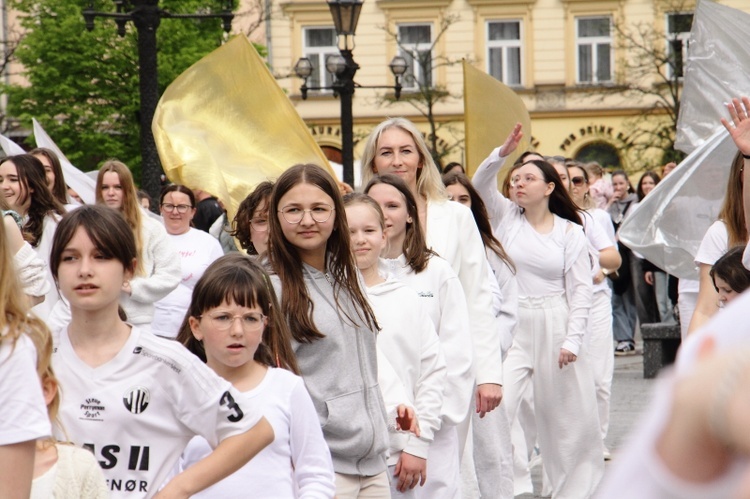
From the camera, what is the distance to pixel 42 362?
105 inches

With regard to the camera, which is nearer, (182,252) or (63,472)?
(63,472)

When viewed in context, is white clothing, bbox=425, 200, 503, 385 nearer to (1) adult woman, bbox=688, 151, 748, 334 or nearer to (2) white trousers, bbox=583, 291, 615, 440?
(1) adult woman, bbox=688, 151, 748, 334

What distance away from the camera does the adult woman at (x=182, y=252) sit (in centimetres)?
878

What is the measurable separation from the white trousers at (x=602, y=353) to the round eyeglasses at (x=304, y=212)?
16.3 feet

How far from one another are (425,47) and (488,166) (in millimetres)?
35837

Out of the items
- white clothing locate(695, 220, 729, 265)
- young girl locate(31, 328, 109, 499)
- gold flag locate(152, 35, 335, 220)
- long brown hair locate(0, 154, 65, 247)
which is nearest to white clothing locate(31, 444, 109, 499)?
young girl locate(31, 328, 109, 499)

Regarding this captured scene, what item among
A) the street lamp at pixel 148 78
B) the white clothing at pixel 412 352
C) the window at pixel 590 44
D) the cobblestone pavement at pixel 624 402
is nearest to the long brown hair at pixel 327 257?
the white clothing at pixel 412 352

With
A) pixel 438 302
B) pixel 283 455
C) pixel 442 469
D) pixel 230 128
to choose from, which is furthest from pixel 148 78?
pixel 283 455

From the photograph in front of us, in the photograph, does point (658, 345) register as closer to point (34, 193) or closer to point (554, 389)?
point (554, 389)

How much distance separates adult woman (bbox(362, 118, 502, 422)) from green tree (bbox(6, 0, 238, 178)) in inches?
973

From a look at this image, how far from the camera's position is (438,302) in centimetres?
580

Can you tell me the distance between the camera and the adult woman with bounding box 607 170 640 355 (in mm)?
16609

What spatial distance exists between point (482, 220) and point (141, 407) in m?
4.47

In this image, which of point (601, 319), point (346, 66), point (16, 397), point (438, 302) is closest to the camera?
point (16, 397)
